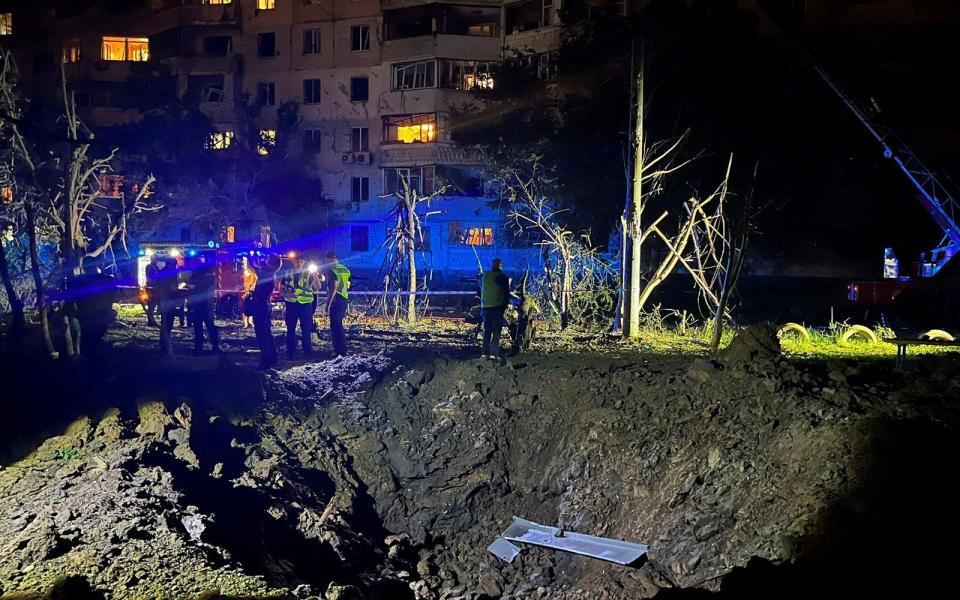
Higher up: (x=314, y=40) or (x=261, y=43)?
(x=261, y=43)

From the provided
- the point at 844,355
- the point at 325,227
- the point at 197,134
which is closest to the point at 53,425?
the point at 844,355

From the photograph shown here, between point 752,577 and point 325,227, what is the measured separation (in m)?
38.2

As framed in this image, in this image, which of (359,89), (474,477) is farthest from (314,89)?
(474,477)

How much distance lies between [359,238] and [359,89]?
7.93 m

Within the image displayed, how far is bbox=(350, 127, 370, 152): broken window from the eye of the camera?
41.9 meters

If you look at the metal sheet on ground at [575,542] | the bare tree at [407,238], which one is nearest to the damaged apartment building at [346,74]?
the bare tree at [407,238]

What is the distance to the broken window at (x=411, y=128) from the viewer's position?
127 feet

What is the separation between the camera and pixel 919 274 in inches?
885

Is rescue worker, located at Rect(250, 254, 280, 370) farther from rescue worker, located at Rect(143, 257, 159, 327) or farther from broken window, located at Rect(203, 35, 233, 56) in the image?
broken window, located at Rect(203, 35, 233, 56)

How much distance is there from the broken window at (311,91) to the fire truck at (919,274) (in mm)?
27939

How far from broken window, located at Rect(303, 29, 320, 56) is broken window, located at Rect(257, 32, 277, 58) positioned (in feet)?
7.06

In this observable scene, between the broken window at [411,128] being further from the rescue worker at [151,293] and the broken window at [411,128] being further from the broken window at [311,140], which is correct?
the rescue worker at [151,293]

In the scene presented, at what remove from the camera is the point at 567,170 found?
81.1ft

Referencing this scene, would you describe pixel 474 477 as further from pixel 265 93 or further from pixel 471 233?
pixel 265 93
